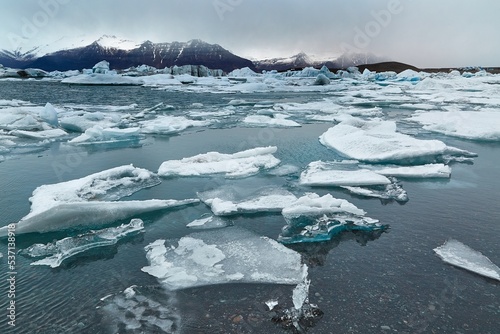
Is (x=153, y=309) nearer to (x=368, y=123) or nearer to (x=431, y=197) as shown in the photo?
(x=431, y=197)

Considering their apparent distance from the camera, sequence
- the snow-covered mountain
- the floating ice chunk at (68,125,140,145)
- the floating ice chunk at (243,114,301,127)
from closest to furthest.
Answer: the floating ice chunk at (68,125,140,145), the floating ice chunk at (243,114,301,127), the snow-covered mountain

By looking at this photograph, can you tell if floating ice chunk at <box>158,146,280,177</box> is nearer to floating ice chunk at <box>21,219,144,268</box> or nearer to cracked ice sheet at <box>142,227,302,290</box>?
floating ice chunk at <box>21,219,144,268</box>

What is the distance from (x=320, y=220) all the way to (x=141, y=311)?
2.64 meters

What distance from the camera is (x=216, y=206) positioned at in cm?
523

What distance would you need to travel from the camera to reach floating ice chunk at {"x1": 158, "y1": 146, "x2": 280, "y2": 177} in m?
7.04

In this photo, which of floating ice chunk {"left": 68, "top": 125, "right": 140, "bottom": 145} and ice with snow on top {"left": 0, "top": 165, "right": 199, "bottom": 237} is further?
floating ice chunk {"left": 68, "top": 125, "right": 140, "bottom": 145}

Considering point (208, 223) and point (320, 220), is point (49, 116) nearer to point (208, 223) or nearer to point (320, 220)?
point (208, 223)

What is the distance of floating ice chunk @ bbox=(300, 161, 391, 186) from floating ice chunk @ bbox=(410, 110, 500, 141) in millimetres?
6178

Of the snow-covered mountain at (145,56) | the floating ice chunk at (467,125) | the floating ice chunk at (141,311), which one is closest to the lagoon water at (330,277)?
the floating ice chunk at (141,311)

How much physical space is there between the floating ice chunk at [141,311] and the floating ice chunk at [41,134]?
976cm

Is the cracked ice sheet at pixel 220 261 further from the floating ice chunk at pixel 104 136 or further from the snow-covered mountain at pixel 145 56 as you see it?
the snow-covered mountain at pixel 145 56

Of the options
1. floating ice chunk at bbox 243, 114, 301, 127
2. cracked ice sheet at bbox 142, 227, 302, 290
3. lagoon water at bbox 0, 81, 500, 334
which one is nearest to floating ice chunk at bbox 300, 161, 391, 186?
lagoon water at bbox 0, 81, 500, 334

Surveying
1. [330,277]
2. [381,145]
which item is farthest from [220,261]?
[381,145]

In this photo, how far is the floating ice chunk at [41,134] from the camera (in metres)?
10.9
